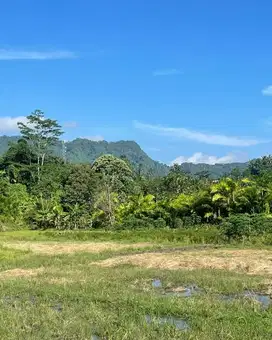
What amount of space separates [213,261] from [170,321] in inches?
319

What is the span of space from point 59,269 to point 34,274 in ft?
3.82

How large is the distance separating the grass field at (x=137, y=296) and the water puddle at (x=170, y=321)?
0.06ft

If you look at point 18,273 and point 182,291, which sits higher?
point 182,291

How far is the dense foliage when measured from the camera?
32.3 m

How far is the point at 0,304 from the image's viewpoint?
10984 mm

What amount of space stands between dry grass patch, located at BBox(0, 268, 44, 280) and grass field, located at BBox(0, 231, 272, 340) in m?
0.03

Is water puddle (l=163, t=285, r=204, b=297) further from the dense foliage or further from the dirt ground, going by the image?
the dense foliage

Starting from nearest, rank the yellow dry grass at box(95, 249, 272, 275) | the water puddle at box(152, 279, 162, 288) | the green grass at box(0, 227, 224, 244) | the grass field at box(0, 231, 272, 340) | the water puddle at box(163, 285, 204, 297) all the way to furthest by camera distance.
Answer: the grass field at box(0, 231, 272, 340) → the water puddle at box(163, 285, 204, 297) → the water puddle at box(152, 279, 162, 288) → the yellow dry grass at box(95, 249, 272, 275) → the green grass at box(0, 227, 224, 244)

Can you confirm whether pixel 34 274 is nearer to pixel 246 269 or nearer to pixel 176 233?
pixel 246 269

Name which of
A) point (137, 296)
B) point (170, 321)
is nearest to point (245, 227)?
point (137, 296)

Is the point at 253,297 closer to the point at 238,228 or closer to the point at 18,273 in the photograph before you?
the point at 18,273

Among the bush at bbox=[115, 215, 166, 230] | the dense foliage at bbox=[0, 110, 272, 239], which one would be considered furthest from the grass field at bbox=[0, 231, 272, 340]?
the bush at bbox=[115, 215, 166, 230]

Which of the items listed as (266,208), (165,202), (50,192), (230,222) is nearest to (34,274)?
(230,222)

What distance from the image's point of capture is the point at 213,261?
55.2 ft
